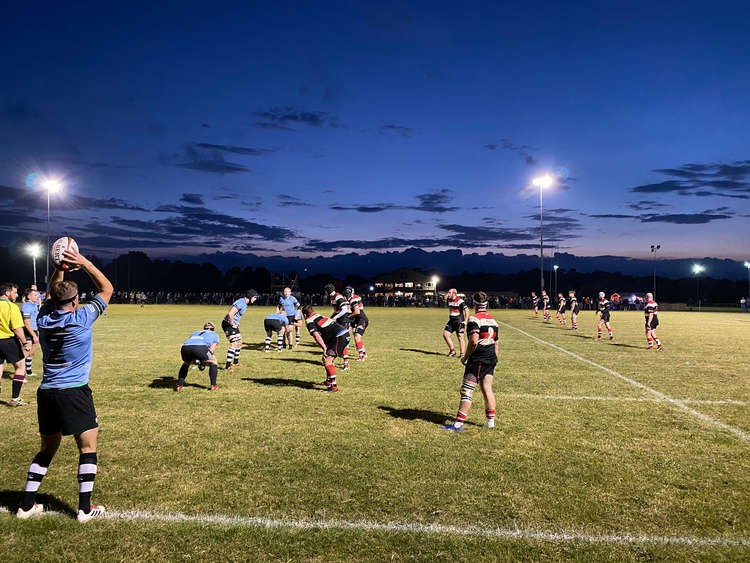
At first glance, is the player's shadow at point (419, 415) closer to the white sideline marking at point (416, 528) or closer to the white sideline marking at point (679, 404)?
the white sideline marking at point (416, 528)

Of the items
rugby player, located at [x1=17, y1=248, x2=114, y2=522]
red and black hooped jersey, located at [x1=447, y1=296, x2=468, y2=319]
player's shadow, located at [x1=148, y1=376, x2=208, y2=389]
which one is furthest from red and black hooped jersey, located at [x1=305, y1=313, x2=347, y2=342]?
rugby player, located at [x1=17, y1=248, x2=114, y2=522]

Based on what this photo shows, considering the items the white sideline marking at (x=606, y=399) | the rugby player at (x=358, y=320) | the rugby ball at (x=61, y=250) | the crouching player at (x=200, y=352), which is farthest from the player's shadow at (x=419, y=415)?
the rugby player at (x=358, y=320)

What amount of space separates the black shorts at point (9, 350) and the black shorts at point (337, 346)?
575cm

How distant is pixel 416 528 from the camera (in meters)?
4.21

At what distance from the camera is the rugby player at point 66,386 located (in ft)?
13.7

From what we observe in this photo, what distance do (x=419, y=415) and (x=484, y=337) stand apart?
6.34 feet

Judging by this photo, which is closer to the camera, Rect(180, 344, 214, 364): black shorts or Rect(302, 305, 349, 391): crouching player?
Rect(180, 344, 214, 364): black shorts

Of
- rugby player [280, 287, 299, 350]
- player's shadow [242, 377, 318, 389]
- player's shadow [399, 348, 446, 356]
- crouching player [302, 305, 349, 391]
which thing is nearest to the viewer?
crouching player [302, 305, 349, 391]

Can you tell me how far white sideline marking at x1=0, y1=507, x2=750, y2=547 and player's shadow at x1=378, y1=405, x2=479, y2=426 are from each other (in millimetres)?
3298

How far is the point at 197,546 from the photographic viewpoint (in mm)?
3891

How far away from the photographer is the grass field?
3.97 metres

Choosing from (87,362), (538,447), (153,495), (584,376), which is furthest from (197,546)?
(584,376)

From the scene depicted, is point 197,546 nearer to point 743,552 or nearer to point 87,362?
point 87,362

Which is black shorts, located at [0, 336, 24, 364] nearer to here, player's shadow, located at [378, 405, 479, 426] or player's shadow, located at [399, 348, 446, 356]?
player's shadow, located at [378, 405, 479, 426]
